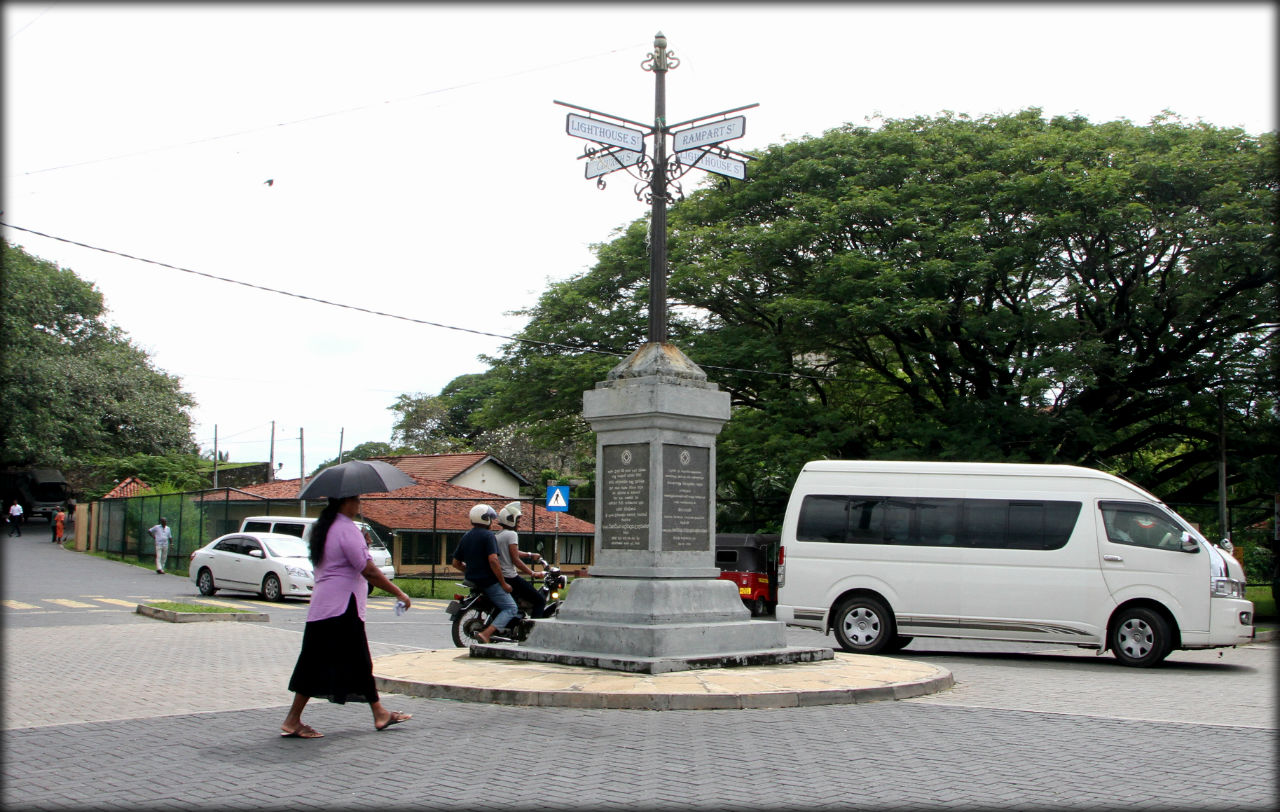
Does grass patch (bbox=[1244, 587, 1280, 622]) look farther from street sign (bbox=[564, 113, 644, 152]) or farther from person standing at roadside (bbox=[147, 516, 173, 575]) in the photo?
person standing at roadside (bbox=[147, 516, 173, 575])

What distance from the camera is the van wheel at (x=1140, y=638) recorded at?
1435 centimetres

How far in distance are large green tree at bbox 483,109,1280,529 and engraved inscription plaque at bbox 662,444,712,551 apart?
13.1 meters

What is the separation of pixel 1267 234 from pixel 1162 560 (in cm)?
980

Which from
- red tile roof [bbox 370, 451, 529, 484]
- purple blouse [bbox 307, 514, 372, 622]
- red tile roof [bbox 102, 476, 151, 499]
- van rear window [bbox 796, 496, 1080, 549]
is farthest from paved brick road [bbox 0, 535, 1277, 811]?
red tile roof [bbox 102, 476, 151, 499]

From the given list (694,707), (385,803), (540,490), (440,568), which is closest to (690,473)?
(694,707)

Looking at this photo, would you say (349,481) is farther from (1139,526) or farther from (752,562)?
(752,562)

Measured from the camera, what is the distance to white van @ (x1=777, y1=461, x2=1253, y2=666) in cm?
1442

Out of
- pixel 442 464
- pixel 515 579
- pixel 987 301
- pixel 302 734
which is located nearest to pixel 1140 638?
pixel 515 579

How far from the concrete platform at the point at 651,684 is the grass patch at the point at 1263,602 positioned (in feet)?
52.4

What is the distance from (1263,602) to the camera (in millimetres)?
25922

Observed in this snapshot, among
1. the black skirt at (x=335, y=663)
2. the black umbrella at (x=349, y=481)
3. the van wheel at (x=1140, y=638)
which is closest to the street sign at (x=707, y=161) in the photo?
the black umbrella at (x=349, y=481)

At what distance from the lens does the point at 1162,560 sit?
14.4 m

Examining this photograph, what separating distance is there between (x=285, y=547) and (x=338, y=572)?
1885cm

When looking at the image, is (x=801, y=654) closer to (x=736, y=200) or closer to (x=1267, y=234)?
(x=1267, y=234)
